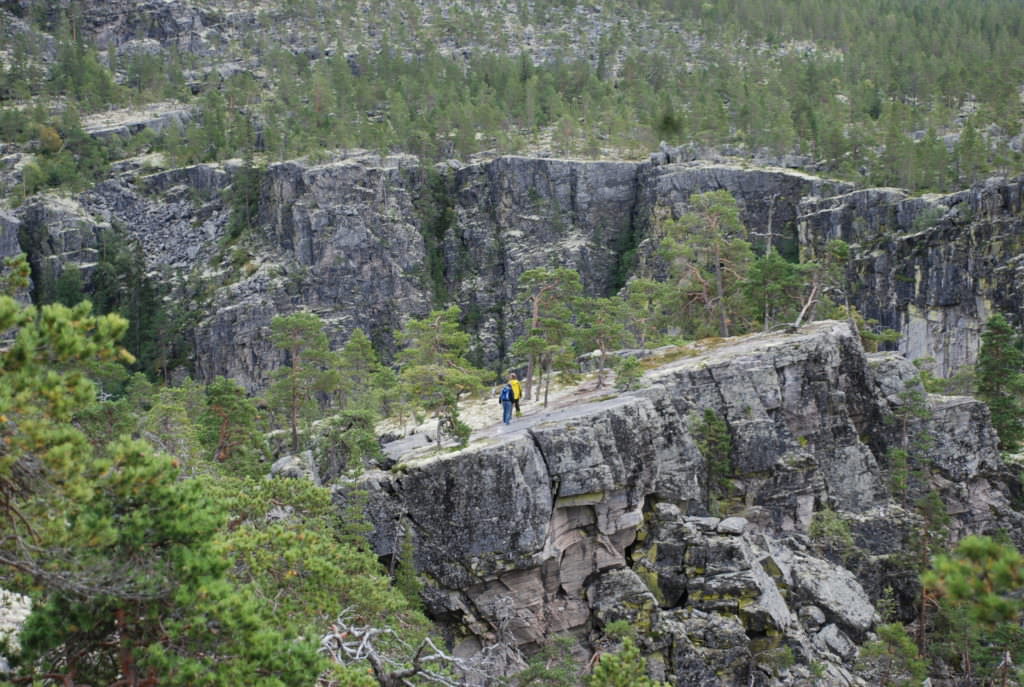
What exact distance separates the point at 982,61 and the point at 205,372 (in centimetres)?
9548

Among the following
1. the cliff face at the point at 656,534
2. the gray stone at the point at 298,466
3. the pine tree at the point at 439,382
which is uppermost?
the pine tree at the point at 439,382

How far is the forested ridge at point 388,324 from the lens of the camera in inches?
431

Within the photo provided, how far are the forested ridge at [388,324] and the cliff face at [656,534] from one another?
0.80 m

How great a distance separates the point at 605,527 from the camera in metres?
33.1

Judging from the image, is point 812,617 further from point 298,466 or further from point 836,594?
point 298,466

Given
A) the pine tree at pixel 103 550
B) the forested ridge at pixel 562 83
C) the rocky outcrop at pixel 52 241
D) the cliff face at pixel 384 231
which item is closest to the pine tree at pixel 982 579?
the pine tree at pixel 103 550

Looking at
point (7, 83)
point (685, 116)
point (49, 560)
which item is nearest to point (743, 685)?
point (49, 560)

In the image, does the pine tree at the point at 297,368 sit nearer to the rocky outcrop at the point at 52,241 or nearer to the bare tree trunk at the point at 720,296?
the bare tree trunk at the point at 720,296

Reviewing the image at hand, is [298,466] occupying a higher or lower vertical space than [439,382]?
lower

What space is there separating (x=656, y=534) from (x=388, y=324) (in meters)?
54.0

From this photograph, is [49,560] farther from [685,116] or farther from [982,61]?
[982,61]

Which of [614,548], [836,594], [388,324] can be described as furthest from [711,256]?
[388,324]

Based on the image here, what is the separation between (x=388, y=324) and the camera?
83.9 metres

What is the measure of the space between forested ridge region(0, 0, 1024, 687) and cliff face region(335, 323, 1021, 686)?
795 mm
